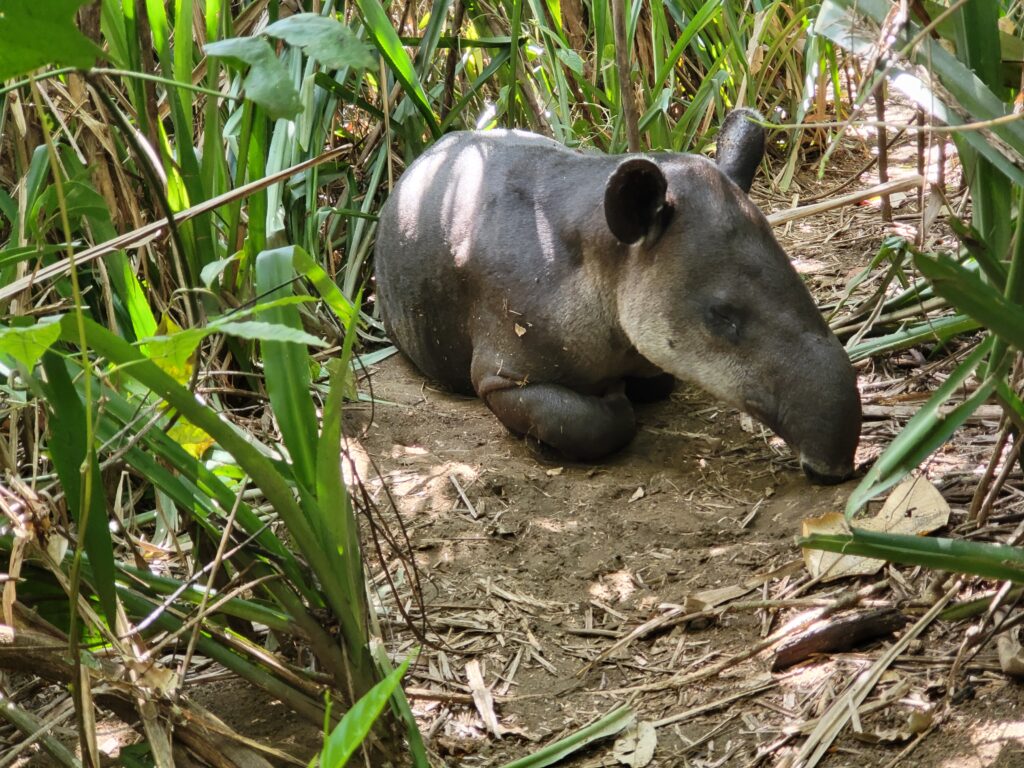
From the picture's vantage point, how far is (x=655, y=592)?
11.1ft

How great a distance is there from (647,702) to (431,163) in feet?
9.93

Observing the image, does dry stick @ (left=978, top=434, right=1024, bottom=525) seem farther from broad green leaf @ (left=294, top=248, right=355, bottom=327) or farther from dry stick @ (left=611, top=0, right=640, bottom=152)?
dry stick @ (left=611, top=0, right=640, bottom=152)

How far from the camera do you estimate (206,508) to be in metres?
2.52

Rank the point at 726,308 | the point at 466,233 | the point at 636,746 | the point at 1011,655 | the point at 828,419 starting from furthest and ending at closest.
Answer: the point at 466,233 → the point at 726,308 → the point at 828,419 → the point at 636,746 → the point at 1011,655

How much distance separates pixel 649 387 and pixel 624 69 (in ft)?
4.58

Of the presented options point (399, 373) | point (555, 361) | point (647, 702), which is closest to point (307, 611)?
point (647, 702)

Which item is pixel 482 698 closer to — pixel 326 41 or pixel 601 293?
pixel 326 41

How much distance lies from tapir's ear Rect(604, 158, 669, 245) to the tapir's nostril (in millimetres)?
1039

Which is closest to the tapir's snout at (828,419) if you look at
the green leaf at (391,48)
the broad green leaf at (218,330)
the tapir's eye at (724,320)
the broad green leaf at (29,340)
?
the tapir's eye at (724,320)

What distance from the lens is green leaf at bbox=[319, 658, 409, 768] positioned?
5.27 feet

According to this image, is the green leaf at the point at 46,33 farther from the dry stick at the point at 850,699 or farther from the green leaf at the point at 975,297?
the dry stick at the point at 850,699

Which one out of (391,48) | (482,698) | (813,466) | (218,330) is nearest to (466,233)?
(391,48)

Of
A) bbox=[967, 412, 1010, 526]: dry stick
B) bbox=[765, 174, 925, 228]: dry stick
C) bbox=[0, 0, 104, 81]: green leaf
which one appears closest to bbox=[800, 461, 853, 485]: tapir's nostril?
bbox=[967, 412, 1010, 526]: dry stick

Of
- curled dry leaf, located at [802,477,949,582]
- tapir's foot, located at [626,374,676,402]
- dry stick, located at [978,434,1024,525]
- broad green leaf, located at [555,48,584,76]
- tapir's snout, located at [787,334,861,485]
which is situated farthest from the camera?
broad green leaf, located at [555,48,584,76]
